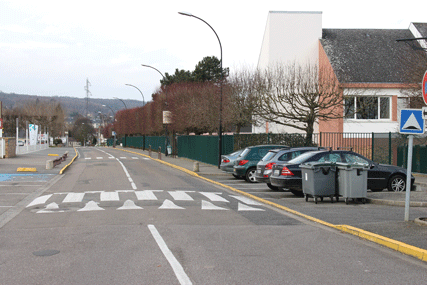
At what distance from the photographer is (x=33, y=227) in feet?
31.7

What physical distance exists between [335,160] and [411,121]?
16.6 feet

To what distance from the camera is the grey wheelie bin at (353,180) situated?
12.7 metres

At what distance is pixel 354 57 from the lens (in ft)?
124

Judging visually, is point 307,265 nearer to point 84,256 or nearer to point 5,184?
point 84,256

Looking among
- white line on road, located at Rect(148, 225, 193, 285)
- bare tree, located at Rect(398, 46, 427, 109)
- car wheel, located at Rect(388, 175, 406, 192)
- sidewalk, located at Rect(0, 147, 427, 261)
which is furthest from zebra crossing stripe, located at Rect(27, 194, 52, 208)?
bare tree, located at Rect(398, 46, 427, 109)

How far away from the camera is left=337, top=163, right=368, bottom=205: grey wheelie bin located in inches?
501

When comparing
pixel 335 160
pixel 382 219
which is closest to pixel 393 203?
pixel 335 160

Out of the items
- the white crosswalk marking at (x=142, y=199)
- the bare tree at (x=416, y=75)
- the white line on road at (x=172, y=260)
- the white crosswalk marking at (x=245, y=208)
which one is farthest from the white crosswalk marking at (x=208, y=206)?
the bare tree at (x=416, y=75)

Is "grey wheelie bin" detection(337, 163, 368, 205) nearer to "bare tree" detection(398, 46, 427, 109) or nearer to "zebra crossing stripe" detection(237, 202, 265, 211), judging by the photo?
"zebra crossing stripe" detection(237, 202, 265, 211)

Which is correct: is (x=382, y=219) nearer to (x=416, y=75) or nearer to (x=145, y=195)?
(x=145, y=195)

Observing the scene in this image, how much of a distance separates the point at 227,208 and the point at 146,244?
4.95 m

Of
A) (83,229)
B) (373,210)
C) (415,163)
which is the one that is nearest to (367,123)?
(415,163)

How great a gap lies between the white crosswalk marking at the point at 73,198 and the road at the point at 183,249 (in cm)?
76

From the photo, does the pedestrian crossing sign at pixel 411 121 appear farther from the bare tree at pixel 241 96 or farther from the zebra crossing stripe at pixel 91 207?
the bare tree at pixel 241 96
